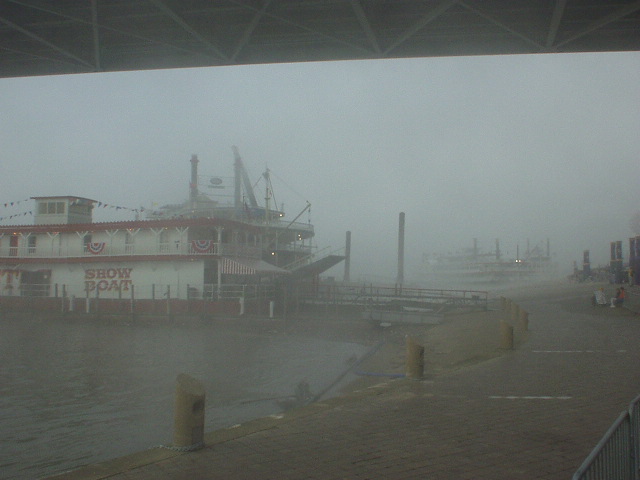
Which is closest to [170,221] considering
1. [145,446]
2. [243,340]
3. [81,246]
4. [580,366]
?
[81,246]

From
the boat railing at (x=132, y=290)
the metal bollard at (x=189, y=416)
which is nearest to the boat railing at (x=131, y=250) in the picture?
the boat railing at (x=132, y=290)

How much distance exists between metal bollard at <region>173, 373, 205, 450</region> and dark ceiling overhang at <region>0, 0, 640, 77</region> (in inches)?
193

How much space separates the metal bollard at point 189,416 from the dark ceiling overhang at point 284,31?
490 cm

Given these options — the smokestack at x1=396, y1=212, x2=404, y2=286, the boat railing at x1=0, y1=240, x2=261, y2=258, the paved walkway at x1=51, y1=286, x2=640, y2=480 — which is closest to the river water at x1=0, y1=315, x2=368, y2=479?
the paved walkway at x1=51, y1=286, x2=640, y2=480

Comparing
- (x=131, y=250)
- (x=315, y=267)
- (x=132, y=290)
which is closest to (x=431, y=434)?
(x=132, y=290)

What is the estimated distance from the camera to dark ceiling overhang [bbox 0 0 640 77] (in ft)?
23.0

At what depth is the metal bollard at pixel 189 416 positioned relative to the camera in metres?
6.13

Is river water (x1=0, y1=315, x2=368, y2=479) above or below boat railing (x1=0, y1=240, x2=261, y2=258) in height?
below

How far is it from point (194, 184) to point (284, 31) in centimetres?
5467

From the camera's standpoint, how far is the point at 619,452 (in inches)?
150

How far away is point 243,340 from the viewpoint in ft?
92.1

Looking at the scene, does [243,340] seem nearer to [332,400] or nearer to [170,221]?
[170,221]

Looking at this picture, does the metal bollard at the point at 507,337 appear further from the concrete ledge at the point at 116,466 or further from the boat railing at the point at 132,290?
the boat railing at the point at 132,290

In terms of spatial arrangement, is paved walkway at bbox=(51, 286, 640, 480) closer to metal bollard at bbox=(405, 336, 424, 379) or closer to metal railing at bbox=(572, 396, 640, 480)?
metal bollard at bbox=(405, 336, 424, 379)
